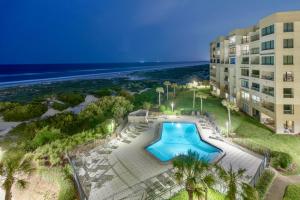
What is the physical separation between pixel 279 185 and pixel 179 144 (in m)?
9.57

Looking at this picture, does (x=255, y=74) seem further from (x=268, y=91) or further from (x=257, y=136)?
(x=257, y=136)

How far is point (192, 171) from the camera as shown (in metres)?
11.5


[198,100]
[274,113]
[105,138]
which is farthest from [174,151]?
[198,100]

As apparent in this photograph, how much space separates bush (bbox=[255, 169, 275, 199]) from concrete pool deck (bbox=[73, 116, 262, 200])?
67cm

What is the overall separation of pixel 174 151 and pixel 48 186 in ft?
34.9

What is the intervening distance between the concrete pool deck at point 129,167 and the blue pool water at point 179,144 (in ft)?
2.72

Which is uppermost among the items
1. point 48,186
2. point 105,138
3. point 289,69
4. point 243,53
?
point 243,53

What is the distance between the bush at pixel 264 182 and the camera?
14339 mm

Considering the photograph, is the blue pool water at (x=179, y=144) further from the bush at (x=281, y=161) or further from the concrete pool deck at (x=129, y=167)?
the bush at (x=281, y=161)

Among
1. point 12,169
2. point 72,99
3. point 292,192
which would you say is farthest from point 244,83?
point 12,169

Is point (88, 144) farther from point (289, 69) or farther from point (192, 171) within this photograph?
point (289, 69)

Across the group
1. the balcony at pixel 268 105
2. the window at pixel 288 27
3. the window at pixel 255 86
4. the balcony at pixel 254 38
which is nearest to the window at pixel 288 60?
the window at pixel 288 27

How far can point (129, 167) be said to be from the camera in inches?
679

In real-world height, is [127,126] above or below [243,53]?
below
